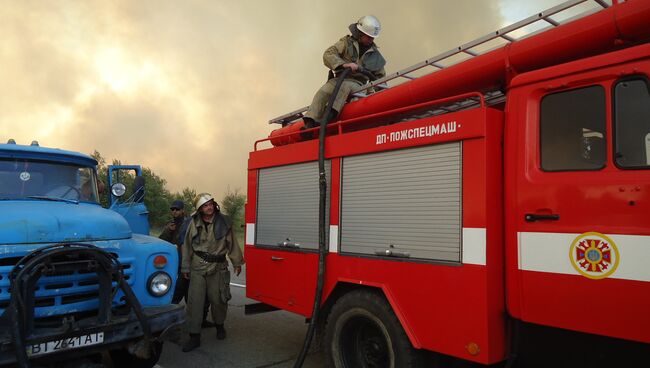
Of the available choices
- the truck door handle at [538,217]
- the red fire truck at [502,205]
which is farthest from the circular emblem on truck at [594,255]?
the truck door handle at [538,217]

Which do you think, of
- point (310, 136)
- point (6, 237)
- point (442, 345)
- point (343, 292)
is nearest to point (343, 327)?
point (343, 292)

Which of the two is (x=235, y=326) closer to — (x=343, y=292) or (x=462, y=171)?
(x=343, y=292)

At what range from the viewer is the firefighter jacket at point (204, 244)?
19.4 feet

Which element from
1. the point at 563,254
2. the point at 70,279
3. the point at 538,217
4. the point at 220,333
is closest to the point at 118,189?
the point at 220,333

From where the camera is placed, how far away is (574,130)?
313cm

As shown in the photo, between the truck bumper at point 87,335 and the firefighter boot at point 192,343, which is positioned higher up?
the truck bumper at point 87,335

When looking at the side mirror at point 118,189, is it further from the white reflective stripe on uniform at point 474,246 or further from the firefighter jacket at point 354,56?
the white reflective stripe on uniform at point 474,246

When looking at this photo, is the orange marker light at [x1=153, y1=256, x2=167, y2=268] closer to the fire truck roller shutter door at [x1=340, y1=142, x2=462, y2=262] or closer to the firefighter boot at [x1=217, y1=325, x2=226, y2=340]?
the fire truck roller shutter door at [x1=340, y1=142, x2=462, y2=262]

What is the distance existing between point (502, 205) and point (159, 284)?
3.01m

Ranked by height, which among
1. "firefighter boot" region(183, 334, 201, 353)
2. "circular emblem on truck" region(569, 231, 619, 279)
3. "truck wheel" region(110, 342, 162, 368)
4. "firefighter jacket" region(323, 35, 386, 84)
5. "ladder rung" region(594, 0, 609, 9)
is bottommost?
"firefighter boot" region(183, 334, 201, 353)

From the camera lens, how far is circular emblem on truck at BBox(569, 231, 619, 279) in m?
2.80

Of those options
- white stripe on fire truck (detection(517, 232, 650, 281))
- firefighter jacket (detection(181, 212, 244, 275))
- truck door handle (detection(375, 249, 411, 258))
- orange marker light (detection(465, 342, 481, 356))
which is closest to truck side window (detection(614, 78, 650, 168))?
white stripe on fire truck (detection(517, 232, 650, 281))

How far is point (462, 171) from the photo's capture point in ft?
11.4

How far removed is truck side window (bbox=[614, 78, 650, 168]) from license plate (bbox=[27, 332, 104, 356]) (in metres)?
3.84
